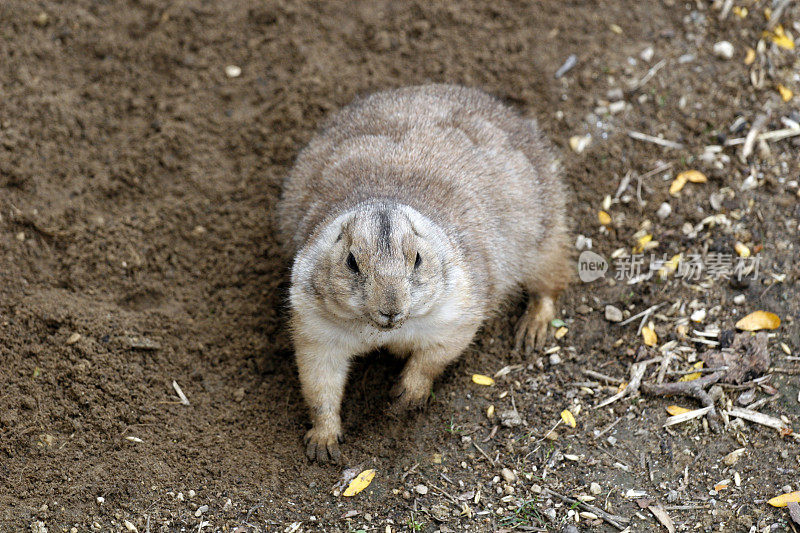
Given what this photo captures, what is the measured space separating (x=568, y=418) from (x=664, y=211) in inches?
92.2

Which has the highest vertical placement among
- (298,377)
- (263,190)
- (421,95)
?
(421,95)

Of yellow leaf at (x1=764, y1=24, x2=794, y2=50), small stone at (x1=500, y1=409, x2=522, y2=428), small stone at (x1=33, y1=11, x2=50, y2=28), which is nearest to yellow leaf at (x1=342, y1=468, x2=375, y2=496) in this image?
small stone at (x1=500, y1=409, x2=522, y2=428)

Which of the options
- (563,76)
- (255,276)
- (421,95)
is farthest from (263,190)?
(563,76)

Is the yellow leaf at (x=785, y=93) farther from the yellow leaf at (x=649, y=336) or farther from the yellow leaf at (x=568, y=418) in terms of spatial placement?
the yellow leaf at (x=568, y=418)

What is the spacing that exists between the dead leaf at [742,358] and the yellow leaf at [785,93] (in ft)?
8.47

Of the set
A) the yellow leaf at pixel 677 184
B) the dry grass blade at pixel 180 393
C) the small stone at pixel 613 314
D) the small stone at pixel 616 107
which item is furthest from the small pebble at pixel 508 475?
the small stone at pixel 616 107

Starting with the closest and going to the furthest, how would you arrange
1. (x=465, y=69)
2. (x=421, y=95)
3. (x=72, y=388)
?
(x=72, y=388), (x=421, y=95), (x=465, y=69)

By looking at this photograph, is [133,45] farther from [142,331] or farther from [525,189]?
[525,189]

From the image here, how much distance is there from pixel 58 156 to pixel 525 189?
14.0 ft

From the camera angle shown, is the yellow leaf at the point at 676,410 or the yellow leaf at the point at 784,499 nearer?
the yellow leaf at the point at 784,499

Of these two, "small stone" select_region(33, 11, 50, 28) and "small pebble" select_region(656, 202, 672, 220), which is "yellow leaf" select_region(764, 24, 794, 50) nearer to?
"small pebble" select_region(656, 202, 672, 220)

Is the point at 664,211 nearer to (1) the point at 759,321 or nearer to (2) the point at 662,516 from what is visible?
(1) the point at 759,321

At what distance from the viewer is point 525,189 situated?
6.75m

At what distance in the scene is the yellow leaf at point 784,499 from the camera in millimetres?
5250
